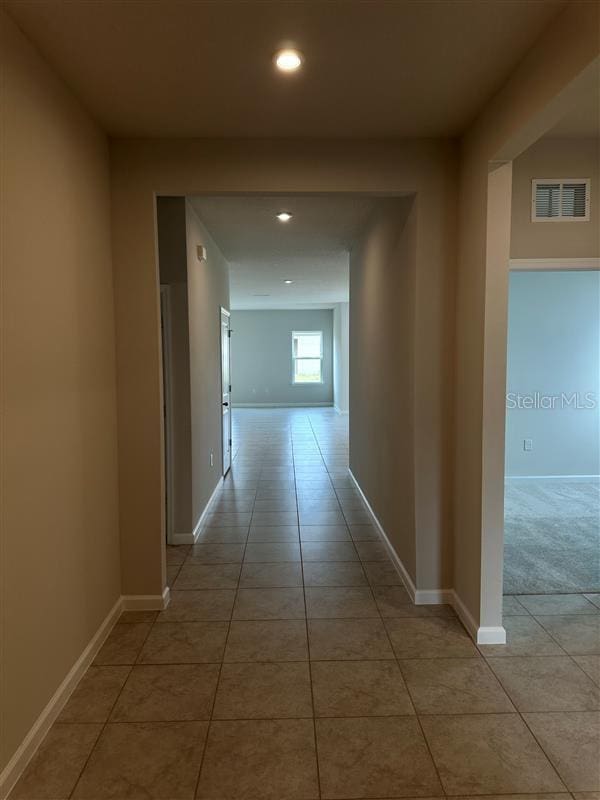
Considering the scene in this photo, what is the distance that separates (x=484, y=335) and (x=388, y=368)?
4.17 feet

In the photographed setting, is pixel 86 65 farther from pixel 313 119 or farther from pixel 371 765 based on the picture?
pixel 371 765

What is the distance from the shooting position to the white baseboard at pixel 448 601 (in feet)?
8.68

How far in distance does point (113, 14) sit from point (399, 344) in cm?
234

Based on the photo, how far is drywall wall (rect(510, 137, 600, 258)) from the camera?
3027mm

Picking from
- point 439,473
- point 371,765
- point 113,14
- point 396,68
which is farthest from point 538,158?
point 371,765

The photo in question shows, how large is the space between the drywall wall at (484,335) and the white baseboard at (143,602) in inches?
69.1

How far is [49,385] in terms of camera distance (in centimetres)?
207

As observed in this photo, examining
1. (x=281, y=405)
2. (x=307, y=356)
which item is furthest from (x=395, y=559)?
(x=307, y=356)

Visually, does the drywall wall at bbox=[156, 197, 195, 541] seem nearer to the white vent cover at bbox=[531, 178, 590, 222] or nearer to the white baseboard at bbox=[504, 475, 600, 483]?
the white vent cover at bbox=[531, 178, 590, 222]

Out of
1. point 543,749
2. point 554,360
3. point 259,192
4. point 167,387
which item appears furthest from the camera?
point 554,360

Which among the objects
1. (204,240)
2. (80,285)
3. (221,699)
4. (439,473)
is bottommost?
(221,699)

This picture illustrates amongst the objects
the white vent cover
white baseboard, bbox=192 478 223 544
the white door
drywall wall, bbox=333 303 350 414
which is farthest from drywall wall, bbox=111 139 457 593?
drywall wall, bbox=333 303 350 414

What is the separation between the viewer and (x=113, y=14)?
5.90ft

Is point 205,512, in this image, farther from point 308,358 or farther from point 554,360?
point 308,358
